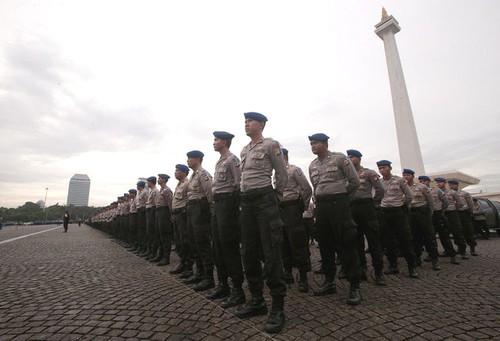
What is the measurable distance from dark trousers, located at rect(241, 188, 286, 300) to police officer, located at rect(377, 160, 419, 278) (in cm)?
332

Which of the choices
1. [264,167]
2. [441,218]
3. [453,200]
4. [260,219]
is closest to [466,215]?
[453,200]

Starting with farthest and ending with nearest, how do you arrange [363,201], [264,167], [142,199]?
[142,199] < [363,201] < [264,167]

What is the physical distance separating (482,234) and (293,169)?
1131cm

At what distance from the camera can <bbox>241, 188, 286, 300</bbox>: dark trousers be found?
3.05m

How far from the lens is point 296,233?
464cm

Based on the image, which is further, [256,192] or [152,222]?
[152,222]

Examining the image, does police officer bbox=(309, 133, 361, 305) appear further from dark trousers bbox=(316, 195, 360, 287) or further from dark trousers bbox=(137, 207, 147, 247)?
dark trousers bbox=(137, 207, 147, 247)

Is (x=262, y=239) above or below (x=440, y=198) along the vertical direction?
below

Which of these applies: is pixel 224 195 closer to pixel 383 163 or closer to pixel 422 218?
pixel 383 163

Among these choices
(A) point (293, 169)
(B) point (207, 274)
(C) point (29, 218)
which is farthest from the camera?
(C) point (29, 218)

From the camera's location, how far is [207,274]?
4.52m

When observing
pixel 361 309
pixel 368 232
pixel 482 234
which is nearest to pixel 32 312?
pixel 361 309

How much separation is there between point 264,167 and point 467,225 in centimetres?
801

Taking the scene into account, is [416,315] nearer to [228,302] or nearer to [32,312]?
[228,302]
